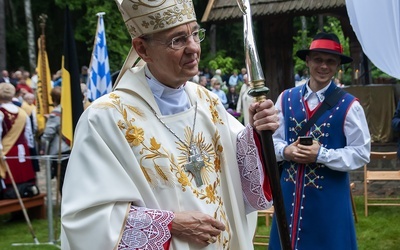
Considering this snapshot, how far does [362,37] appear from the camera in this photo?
13.2 feet

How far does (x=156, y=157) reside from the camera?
296 cm

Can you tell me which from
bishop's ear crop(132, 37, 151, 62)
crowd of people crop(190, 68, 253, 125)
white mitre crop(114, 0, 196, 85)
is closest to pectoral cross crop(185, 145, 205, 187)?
bishop's ear crop(132, 37, 151, 62)

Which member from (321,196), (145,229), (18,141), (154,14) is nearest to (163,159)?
(145,229)

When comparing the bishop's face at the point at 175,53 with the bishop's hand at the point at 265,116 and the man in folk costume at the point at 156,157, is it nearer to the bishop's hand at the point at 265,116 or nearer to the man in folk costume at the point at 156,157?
the man in folk costume at the point at 156,157

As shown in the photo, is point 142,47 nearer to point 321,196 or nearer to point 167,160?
point 167,160

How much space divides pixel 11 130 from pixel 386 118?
792 cm

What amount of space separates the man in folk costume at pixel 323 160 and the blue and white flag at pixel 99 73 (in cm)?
385

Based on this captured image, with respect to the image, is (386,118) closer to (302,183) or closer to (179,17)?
(302,183)

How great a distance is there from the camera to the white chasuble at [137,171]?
9.31 feet

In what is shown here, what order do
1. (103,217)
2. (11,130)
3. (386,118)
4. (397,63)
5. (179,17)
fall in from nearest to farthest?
(103,217) → (179,17) → (397,63) → (11,130) → (386,118)

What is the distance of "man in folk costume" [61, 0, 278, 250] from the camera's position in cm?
285

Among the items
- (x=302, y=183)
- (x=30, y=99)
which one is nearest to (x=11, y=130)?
(x=30, y=99)

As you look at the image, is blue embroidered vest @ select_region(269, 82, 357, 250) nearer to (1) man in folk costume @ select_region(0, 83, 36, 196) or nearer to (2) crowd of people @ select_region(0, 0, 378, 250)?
(2) crowd of people @ select_region(0, 0, 378, 250)

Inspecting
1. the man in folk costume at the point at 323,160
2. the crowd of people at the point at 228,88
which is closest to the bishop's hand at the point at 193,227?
the man in folk costume at the point at 323,160
